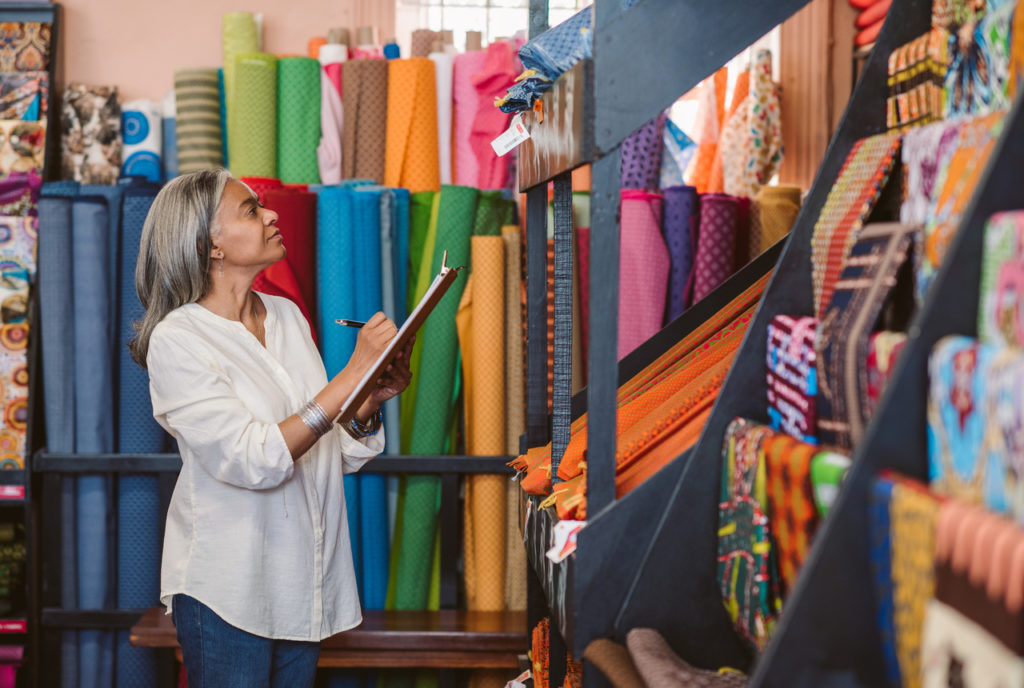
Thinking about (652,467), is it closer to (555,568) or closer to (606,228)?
(555,568)

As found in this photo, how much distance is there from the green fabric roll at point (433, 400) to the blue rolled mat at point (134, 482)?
72 cm

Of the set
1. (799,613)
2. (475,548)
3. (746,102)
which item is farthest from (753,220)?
(799,613)

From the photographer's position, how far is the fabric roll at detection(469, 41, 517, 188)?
310 cm

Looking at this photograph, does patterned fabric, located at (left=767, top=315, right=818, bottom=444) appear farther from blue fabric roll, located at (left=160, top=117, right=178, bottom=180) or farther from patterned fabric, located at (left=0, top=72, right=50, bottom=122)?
patterned fabric, located at (left=0, top=72, right=50, bottom=122)

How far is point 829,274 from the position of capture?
111cm

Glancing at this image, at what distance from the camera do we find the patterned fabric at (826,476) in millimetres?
838

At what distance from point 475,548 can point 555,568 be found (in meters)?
1.62

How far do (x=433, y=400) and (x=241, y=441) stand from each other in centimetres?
99

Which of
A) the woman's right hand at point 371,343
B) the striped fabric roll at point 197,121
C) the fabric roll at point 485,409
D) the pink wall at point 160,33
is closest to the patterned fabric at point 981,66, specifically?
the woman's right hand at point 371,343

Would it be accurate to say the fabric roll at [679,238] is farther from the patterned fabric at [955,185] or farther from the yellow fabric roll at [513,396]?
the patterned fabric at [955,185]

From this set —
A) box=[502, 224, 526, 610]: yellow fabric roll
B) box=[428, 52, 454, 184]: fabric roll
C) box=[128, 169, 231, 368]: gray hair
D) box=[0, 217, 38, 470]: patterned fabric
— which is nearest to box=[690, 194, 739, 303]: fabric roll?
box=[502, 224, 526, 610]: yellow fabric roll

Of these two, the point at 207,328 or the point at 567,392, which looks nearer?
the point at 567,392

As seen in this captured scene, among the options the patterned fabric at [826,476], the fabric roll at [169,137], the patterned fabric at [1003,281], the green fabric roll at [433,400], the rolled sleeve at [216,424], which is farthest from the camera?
the fabric roll at [169,137]

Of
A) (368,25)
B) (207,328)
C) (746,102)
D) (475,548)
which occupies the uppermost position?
(368,25)
